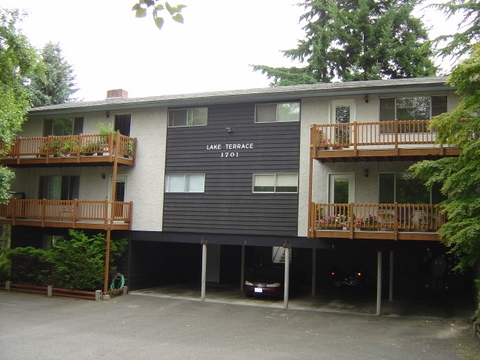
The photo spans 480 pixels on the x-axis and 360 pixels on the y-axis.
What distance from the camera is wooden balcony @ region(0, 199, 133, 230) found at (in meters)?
19.9

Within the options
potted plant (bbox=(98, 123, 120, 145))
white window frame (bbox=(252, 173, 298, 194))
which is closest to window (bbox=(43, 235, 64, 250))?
potted plant (bbox=(98, 123, 120, 145))

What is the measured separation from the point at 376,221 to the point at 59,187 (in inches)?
571

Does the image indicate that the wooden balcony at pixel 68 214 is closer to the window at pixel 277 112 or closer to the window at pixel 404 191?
the window at pixel 277 112

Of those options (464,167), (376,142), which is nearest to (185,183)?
(376,142)

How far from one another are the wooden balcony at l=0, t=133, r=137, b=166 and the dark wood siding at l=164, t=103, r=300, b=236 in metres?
1.90

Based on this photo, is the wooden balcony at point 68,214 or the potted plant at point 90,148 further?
the potted plant at point 90,148

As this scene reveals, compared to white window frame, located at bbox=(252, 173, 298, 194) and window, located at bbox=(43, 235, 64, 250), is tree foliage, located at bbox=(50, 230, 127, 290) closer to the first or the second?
window, located at bbox=(43, 235, 64, 250)

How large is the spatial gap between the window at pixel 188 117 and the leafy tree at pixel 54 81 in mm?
18478

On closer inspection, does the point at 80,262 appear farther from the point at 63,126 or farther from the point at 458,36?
the point at 458,36

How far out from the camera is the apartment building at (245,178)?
16.7 metres

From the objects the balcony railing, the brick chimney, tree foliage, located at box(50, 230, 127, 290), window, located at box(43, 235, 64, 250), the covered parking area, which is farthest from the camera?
the brick chimney

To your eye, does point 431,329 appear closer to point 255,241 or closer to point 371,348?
point 371,348

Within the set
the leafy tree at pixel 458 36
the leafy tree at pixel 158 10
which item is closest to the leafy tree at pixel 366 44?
the leafy tree at pixel 458 36

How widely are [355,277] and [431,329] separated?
741 cm
